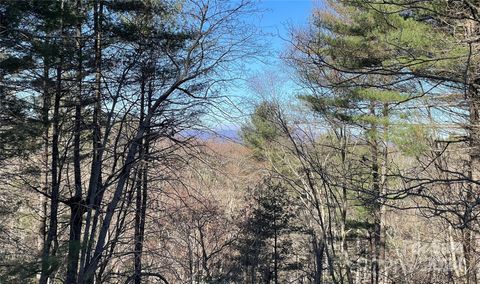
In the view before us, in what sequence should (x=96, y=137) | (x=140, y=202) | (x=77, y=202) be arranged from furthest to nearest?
(x=140, y=202)
(x=96, y=137)
(x=77, y=202)

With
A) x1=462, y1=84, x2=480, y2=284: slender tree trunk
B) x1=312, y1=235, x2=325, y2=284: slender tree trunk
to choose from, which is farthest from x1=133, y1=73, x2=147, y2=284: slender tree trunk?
x1=462, y1=84, x2=480, y2=284: slender tree trunk

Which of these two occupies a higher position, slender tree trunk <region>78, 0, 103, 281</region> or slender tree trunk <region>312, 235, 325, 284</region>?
slender tree trunk <region>78, 0, 103, 281</region>

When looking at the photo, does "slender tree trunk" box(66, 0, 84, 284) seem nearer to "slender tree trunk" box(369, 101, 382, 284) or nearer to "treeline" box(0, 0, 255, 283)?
"treeline" box(0, 0, 255, 283)

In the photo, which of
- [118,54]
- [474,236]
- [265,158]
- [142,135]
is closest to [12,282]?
[142,135]

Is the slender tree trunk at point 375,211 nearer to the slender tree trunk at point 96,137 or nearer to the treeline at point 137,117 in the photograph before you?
the treeline at point 137,117

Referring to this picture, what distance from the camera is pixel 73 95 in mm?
7676

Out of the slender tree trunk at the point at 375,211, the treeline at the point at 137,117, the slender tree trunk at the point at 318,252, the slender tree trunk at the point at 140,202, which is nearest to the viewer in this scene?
the treeline at the point at 137,117

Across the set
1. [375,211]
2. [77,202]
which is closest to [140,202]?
[77,202]

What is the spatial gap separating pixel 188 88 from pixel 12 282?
4.10 metres

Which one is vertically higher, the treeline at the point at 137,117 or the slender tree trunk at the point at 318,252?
the treeline at the point at 137,117

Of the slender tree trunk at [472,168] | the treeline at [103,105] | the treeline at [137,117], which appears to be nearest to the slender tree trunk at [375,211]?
the treeline at [137,117]

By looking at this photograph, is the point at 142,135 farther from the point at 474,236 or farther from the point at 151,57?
the point at 474,236

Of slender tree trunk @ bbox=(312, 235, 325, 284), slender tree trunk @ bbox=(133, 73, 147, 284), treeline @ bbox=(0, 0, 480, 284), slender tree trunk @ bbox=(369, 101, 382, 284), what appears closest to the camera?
treeline @ bbox=(0, 0, 480, 284)

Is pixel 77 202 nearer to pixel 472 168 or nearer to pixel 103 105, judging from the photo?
pixel 103 105
